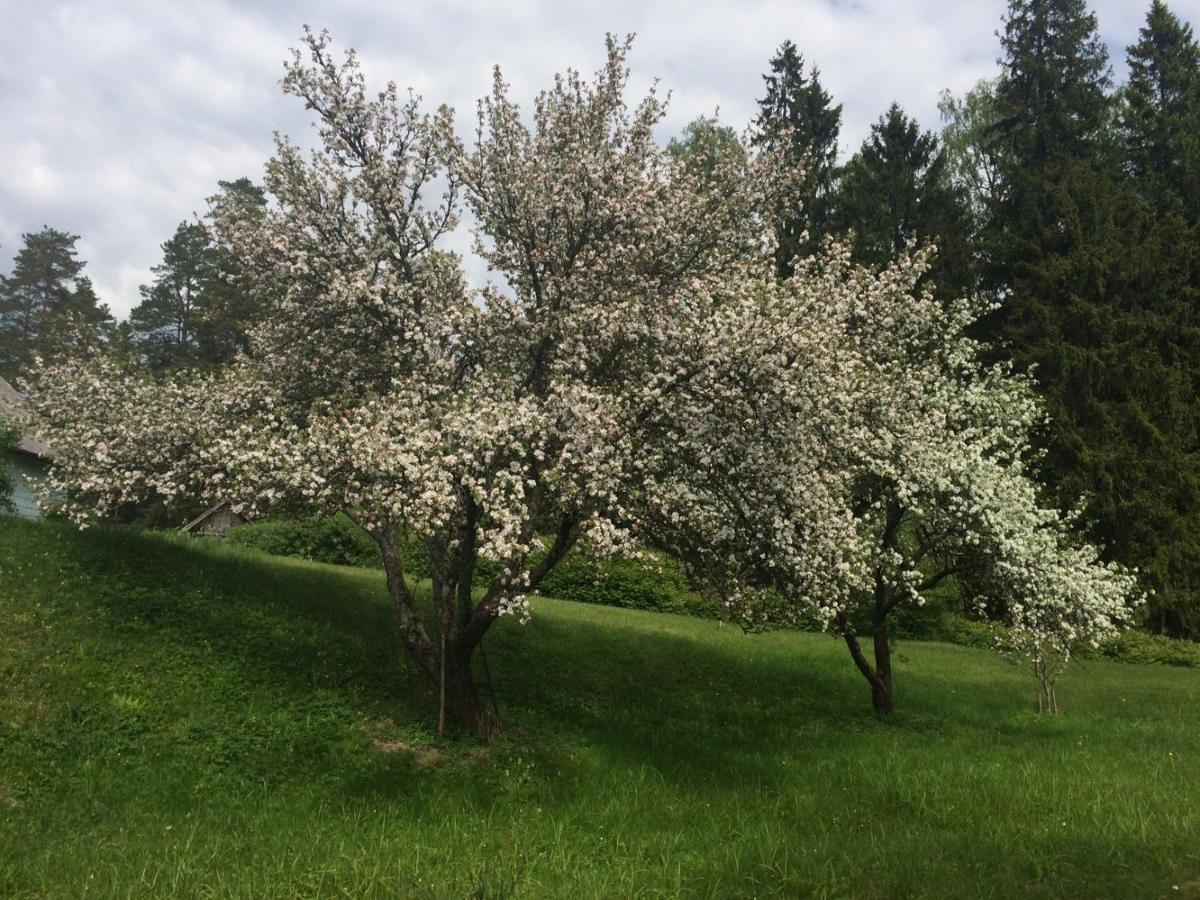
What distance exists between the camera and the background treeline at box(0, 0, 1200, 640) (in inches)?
1337

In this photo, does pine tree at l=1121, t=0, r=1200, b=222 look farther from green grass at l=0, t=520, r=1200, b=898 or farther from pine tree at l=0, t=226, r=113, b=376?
pine tree at l=0, t=226, r=113, b=376

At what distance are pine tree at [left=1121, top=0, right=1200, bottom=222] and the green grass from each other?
117ft

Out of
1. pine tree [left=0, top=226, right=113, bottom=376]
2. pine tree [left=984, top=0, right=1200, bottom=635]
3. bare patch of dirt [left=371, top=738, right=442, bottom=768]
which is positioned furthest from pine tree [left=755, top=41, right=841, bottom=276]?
pine tree [left=0, top=226, right=113, bottom=376]

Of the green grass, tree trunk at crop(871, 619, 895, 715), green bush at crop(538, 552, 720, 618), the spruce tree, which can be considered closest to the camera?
the green grass

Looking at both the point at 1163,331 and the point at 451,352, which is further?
the point at 1163,331

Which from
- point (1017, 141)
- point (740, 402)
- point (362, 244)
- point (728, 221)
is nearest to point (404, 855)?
point (740, 402)

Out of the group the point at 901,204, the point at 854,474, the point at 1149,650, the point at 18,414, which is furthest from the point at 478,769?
the point at 901,204

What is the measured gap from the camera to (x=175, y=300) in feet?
219

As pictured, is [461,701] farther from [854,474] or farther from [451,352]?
[854,474]

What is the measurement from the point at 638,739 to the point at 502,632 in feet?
20.9

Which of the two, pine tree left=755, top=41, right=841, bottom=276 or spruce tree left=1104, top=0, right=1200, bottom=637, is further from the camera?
pine tree left=755, top=41, right=841, bottom=276

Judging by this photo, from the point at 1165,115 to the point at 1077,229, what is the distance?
1162cm

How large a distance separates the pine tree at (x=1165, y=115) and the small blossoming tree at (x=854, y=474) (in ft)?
110

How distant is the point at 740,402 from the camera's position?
12211 mm
